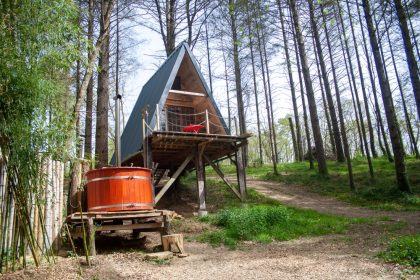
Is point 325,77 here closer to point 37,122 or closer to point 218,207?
point 218,207

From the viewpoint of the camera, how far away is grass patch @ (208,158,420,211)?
12094mm

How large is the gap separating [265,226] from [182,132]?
4.00 metres

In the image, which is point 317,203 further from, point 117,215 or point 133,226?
point 117,215

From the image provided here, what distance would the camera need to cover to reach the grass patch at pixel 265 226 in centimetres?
Result: 828

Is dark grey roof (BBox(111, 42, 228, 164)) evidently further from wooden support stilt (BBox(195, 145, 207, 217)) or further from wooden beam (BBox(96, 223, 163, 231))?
wooden beam (BBox(96, 223, 163, 231))

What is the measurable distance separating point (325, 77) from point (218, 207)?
30.3ft

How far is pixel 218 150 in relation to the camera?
1377cm

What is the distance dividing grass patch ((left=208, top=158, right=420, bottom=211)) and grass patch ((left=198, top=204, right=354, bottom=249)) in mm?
3267

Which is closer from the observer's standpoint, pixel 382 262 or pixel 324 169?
pixel 382 262

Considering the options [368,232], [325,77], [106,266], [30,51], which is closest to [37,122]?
[30,51]

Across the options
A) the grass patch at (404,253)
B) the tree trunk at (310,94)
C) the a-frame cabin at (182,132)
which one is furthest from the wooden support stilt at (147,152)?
the tree trunk at (310,94)

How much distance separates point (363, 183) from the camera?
15.6 metres

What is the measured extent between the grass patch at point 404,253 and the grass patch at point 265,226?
2662 millimetres

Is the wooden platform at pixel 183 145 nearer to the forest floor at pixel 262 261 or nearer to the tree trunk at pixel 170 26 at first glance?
the forest floor at pixel 262 261
